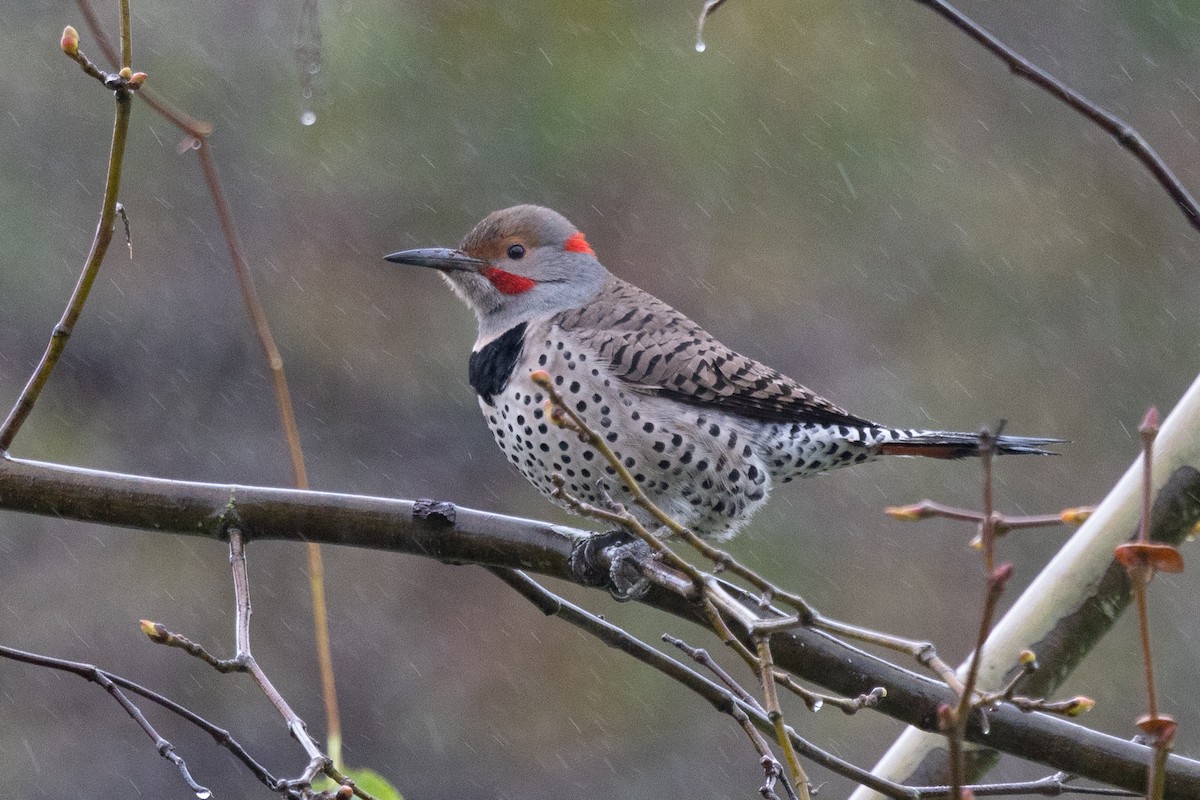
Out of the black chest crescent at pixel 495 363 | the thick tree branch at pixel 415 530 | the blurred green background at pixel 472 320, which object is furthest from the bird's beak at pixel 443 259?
the blurred green background at pixel 472 320

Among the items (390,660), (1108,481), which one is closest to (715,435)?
(390,660)

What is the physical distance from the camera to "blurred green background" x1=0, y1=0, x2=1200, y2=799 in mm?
4883

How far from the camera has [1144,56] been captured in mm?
6070

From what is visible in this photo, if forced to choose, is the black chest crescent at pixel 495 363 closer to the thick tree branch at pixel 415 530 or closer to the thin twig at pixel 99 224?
the thick tree branch at pixel 415 530

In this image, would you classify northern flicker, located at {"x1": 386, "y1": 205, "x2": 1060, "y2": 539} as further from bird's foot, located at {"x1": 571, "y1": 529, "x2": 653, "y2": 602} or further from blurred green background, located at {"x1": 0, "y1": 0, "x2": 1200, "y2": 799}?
blurred green background, located at {"x1": 0, "y1": 0, "x2": 1200, "y2": 799}

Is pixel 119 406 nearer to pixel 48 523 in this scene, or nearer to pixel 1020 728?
pixel 48 523

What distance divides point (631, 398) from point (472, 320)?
8.03ft

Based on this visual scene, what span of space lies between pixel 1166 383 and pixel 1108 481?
1.66ft

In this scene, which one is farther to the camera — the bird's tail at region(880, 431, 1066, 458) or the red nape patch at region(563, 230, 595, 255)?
the red nape patch at region(563, 230, 595, 255)

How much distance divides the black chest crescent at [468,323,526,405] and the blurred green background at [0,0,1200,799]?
7.02 ft

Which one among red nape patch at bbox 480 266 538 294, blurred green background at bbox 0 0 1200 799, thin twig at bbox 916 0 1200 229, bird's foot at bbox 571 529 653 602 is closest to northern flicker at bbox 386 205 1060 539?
red nape patch at bbox 480 266 538 294

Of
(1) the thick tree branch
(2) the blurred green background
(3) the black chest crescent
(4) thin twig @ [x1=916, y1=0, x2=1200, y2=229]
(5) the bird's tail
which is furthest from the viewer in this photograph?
(2) the blurred green background

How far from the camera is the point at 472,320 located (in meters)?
4.81

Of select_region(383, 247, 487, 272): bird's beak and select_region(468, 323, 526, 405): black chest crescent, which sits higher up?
select_region(383, 247, 487, 272): bird's beak
